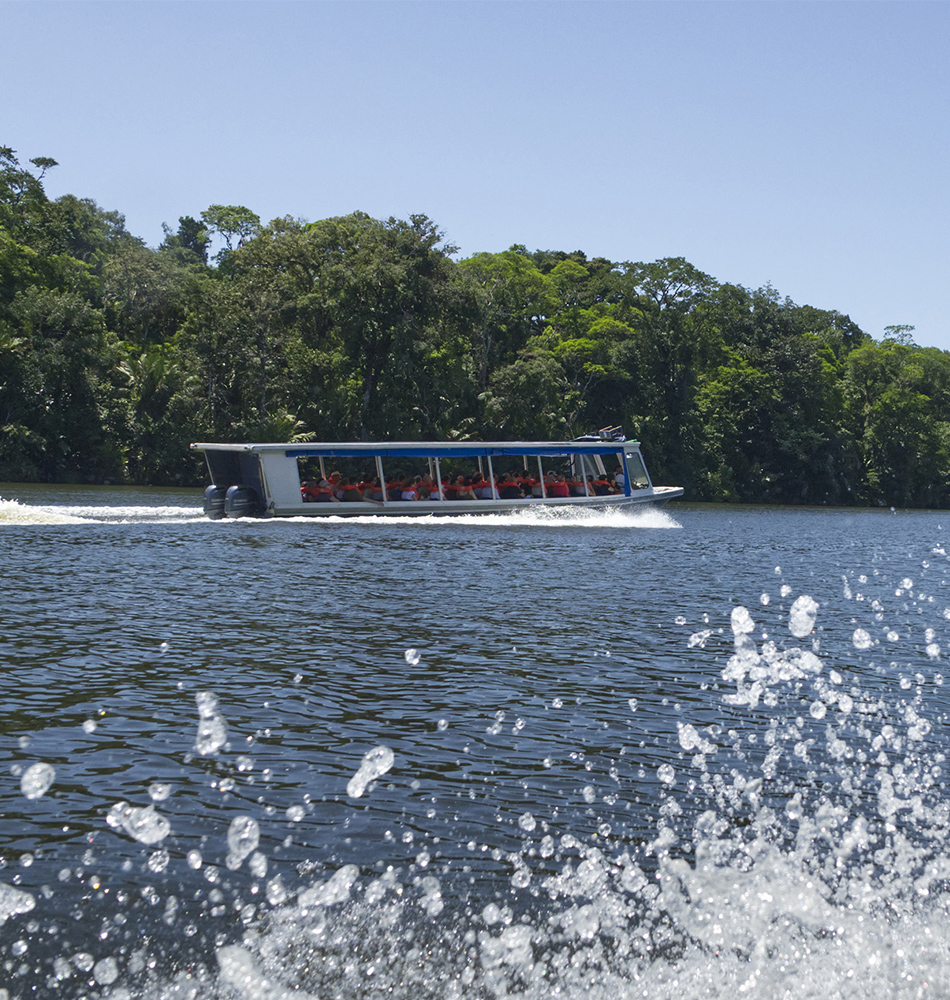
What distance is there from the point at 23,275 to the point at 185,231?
2653 inches

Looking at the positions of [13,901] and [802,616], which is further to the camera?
[802,616]

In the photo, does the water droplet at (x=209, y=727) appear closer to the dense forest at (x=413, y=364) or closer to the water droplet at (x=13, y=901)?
the water droplet at (x=13, y=901)

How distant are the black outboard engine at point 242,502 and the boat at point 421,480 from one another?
0.09 feet

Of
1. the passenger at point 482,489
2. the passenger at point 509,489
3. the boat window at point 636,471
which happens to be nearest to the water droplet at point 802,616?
the passenger at point 482,489

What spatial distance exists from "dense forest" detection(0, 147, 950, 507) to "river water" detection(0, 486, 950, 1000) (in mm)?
37430

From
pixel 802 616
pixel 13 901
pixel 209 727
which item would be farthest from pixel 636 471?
pixel 13 901

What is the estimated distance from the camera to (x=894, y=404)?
74375 millimetres

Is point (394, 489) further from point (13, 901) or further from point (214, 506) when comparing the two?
point (13, 901)

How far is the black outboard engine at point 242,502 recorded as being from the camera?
29516mm

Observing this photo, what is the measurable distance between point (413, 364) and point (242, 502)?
26040mm

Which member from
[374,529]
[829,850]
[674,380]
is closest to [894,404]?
[674,380]

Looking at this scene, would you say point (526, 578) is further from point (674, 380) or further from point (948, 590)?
point (674, 380)

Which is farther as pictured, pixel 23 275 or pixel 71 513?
pixel 23 275

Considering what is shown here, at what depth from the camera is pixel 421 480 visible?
3288cm
